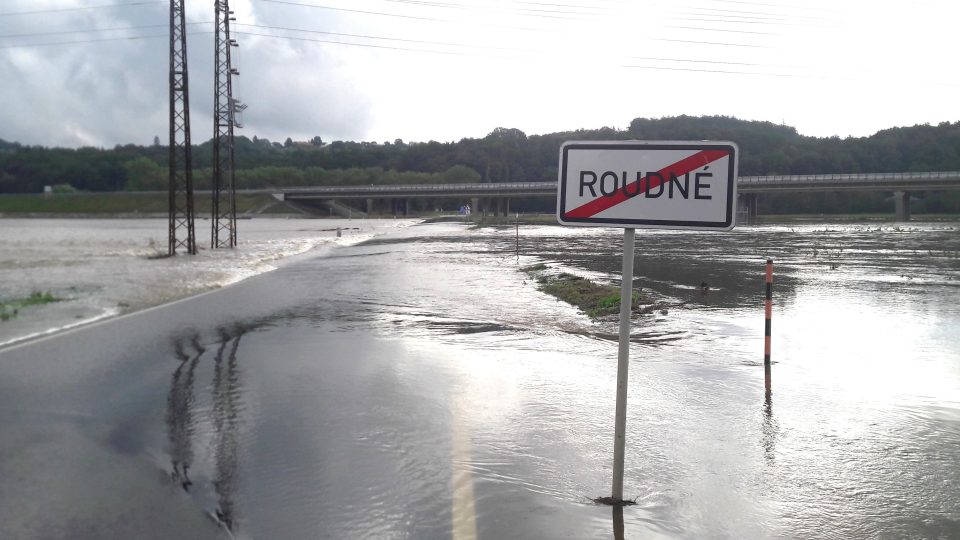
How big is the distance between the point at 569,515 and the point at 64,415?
4835 millimetres

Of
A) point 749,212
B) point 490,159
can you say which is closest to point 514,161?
point 490,159

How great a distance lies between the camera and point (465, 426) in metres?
6.71

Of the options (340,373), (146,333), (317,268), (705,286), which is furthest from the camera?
(317,268)

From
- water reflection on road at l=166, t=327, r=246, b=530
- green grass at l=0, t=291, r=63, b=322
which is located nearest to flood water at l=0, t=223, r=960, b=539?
water reflection on road at l=166, t=327, r=246, b=530

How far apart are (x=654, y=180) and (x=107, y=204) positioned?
147310mm

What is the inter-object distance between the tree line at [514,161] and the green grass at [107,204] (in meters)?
14.4

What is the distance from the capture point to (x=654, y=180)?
4.65 meters

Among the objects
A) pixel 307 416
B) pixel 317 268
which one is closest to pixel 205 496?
pixel 307 416

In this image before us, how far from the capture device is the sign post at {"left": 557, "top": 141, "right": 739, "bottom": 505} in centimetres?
453

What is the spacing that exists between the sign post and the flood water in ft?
3.14

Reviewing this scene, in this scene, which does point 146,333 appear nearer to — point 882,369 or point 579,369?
point 579,369

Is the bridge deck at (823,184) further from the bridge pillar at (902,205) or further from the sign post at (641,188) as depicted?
the sign post at (641,188)

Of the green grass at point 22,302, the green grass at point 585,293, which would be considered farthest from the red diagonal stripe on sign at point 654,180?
the green grass at point 22,302

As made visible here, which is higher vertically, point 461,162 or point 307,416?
point 461,162
